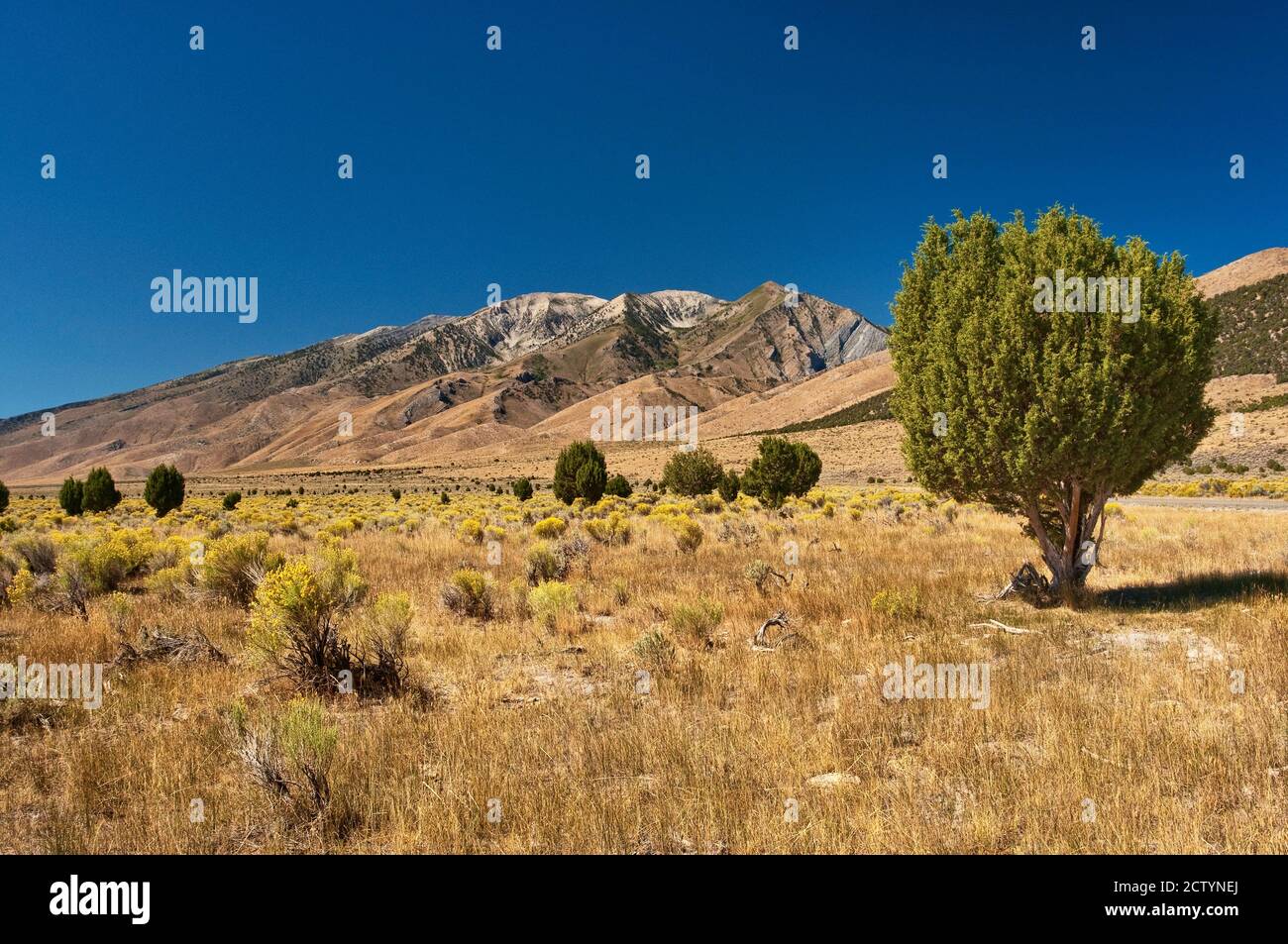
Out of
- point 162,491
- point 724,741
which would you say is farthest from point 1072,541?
point 162,491

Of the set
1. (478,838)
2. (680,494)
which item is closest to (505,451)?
(680,494)

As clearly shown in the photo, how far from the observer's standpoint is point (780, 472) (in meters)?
29.8

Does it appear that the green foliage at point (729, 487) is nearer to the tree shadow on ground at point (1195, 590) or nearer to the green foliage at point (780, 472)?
the green foliage at point (780, 472)

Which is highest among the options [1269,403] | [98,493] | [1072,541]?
[1269,403]

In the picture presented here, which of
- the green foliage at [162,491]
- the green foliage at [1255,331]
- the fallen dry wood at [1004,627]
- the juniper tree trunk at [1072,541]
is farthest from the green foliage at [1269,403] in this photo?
the green foliage at [162,491]

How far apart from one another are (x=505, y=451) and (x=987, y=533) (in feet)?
537

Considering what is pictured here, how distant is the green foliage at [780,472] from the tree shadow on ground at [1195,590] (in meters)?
19.2

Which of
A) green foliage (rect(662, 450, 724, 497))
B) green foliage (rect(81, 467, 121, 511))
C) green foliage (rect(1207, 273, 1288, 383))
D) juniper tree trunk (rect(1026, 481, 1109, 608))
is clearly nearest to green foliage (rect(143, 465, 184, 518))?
green foliage (rect(81, 467, 121, 511))

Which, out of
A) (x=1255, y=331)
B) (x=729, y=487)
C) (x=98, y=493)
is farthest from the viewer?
(x=1255, y=331)

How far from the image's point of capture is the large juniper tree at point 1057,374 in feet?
26.6

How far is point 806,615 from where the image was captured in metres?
9.30

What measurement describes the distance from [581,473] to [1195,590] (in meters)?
25.6

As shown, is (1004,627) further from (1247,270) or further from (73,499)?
(1247,270)

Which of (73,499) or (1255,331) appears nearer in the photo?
(73,499)
